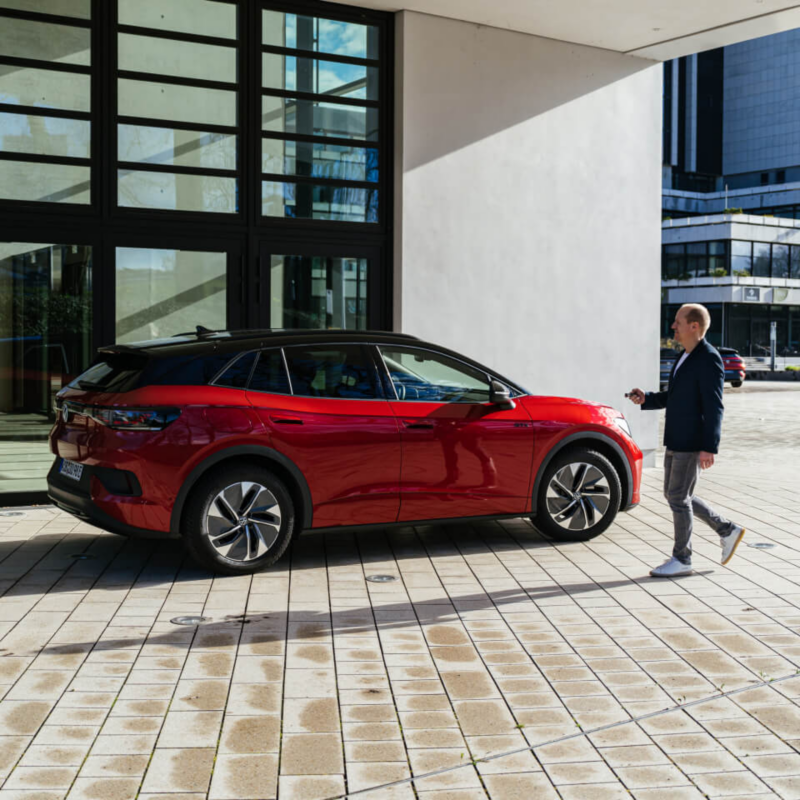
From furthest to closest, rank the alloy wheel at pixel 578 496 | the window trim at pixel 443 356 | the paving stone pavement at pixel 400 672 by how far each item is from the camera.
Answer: the alloy wheel at pixel 578 496, the window trim at pixel 443 356, the paving stone pavement at pixel 400 672

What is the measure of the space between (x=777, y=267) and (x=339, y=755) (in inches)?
3035

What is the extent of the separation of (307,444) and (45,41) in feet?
16.7

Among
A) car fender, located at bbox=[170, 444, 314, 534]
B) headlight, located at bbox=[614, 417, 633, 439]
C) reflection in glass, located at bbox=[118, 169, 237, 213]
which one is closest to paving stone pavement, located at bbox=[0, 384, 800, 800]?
car fender, located at bbox=[170, 444, 314, 534]

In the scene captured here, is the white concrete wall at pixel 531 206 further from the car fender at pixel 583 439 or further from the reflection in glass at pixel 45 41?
the car fender at pixel 583 439

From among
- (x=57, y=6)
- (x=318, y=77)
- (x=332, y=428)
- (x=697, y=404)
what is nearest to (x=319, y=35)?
(x=318, y=77)

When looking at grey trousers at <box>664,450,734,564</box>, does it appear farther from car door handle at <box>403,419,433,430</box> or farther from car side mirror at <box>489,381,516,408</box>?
car door handle at <box>403,419,433,430</box>

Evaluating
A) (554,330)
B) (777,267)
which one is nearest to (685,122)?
(777,267)

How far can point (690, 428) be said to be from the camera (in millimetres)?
6809

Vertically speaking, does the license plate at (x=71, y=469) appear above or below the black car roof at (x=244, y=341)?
below

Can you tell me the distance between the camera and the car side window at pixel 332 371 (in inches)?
283

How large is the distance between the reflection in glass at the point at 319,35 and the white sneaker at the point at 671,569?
657 cm

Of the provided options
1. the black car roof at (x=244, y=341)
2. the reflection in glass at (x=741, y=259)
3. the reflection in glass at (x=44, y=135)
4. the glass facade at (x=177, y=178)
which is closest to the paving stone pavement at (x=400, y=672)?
the black car roof at (x=244, y=341)

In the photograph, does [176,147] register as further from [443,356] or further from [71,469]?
[71,469]

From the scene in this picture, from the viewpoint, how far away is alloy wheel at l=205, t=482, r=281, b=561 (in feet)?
22.3
